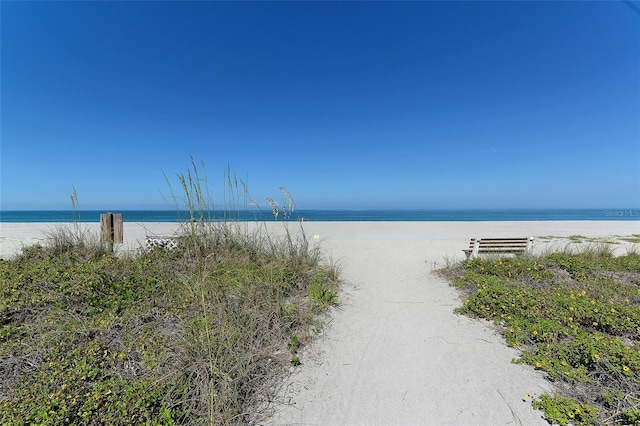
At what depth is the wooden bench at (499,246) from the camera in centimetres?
656

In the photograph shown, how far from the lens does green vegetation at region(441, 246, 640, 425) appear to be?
2.03 meters

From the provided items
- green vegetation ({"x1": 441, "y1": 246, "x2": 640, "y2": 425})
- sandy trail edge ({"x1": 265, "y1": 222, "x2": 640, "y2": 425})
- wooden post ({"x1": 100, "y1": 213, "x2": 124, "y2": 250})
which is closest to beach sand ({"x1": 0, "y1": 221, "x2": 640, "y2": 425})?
sandy trail edge ({"x1": 265, "y1": 222, "x2": 640, "y2": 425})

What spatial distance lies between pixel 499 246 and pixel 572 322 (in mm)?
4007

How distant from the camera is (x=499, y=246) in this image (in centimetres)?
676

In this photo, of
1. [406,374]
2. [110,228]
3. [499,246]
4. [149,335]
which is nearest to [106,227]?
[110,228]

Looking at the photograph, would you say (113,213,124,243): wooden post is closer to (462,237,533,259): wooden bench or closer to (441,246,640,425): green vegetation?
(441,246,640,425): green vegetation

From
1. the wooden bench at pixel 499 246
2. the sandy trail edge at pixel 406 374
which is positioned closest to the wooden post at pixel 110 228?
the sandy trail edge at pixel 406 374

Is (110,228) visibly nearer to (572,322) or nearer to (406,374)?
(406,374)

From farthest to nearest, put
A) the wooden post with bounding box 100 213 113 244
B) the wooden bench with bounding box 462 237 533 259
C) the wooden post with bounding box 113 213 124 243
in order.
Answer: the wooden bench with bounding box 462 237 533 259, the wooden post with bounding box 113 213 124 243, the wooden post with bounding box 100 213 113 244

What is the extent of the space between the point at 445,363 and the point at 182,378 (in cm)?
246

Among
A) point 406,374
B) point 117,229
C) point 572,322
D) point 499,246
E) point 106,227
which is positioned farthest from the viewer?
point 499,246

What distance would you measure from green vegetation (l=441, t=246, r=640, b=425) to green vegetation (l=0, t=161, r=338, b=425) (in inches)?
90.3

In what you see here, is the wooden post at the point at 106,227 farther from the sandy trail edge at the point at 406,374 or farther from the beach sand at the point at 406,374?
the sandy trail edge at the point at 406,374

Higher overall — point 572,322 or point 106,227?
point 106,227
